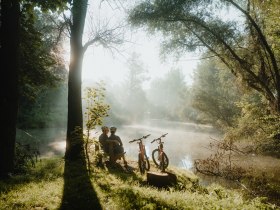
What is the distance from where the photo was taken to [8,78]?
7.85m

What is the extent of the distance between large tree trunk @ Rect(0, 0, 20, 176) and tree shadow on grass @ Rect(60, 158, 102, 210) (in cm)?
183

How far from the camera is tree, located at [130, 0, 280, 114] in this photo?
14.1 m

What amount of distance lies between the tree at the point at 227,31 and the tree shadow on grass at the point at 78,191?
340 inches

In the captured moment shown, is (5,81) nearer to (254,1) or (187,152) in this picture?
(254,1)

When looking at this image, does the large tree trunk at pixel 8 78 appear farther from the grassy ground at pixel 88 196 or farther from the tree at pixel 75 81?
the tree at pixel 75 81

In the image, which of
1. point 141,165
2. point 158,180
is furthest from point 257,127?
point 158,180

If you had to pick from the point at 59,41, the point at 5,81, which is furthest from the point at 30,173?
the point at 59,41

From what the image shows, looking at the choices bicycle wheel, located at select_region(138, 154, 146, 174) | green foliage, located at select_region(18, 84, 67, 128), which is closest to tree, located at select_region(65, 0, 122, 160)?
bicycle wheel, located at select_region(138, 154, 146, 174)

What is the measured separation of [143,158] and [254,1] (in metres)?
8.82

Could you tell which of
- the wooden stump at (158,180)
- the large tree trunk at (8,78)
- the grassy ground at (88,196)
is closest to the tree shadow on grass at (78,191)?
the grassy ground at (88,196)

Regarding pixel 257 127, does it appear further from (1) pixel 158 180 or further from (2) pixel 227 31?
(1) pixel 158 180

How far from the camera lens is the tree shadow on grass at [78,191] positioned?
5809 millimetres

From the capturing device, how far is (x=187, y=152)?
21688 mm

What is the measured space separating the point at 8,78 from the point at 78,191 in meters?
3.67
